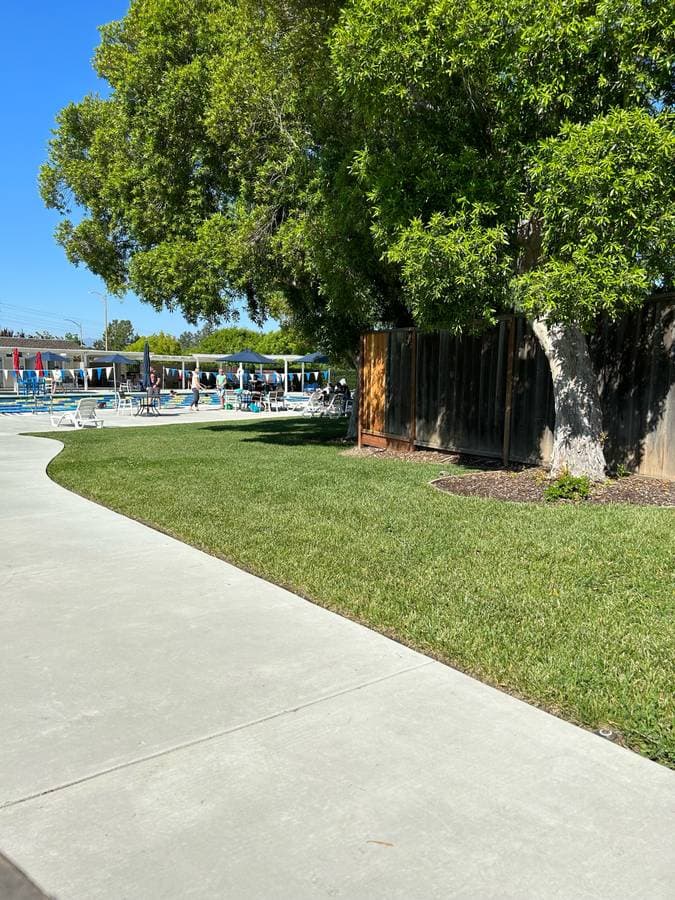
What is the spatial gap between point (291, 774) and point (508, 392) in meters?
8.07

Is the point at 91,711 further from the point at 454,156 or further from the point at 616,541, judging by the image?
the point at 454,156

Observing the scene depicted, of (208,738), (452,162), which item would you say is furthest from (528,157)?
(208,738)

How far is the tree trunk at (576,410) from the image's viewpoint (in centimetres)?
805

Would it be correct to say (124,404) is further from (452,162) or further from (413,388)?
(452,162)

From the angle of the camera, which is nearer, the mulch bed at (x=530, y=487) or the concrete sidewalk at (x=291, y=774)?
the concrete sidewalk at (x=291, y=774)

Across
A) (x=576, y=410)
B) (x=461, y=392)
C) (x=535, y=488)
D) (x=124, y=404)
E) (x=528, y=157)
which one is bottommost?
(x=535, y=488)

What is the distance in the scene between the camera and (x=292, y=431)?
57.6 ft

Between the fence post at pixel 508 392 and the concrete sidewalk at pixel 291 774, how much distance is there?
638 cm

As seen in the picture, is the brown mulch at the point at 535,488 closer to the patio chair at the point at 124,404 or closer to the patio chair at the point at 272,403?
the patio chair at the point at 272,403

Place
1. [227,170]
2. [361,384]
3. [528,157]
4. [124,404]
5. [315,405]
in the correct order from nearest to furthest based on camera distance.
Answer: [528,157], [361,384], [227,170], [315,405], [124,404]

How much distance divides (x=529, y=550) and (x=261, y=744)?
3278 millimetres

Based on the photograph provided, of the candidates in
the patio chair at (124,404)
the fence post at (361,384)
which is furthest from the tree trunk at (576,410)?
the patio chair at (124,404)

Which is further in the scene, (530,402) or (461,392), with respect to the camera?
(461,392)

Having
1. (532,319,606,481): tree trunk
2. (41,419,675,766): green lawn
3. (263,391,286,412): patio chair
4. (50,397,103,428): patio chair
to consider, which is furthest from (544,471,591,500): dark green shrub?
(263,391,286,412): patio chair
